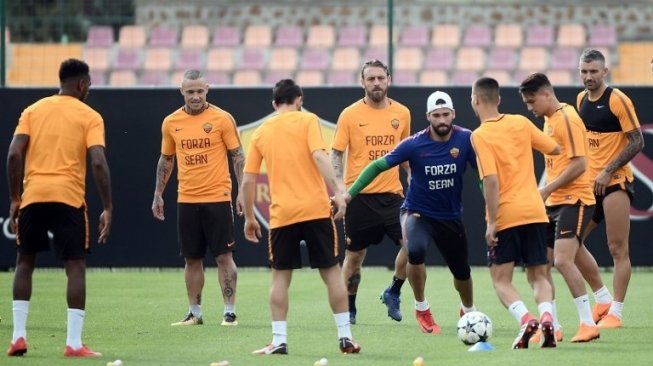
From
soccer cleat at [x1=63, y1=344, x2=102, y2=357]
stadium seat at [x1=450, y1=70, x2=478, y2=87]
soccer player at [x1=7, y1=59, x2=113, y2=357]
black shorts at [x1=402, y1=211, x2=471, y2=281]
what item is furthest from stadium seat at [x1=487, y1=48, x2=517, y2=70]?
soccer cleat at [x1=63, y1=344, x2=102, y2=357]

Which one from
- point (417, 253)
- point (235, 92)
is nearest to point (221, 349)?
point (417, 253)

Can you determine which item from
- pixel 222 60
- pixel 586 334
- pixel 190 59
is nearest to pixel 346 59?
pixel 222 60

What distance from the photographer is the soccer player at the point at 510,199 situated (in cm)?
1025

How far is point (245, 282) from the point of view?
1795 centimetres

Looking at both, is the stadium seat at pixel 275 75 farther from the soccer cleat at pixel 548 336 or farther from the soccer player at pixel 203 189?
the soccer cleat at pixel 548 336

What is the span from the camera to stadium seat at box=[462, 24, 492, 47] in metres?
24.7

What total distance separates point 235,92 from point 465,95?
3210 mm

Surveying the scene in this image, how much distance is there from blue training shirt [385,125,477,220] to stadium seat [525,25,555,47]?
1385 cm

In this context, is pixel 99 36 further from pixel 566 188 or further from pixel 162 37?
pixel 566 188

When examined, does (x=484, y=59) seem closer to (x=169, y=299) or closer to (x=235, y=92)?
(x=235, y=92)

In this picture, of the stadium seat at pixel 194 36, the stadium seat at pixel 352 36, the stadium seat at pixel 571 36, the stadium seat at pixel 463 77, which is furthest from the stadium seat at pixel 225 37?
the stadium seat at pixel 571 36

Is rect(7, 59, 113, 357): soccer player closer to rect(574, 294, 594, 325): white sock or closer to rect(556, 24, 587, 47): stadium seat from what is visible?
rect(574, 294, 594, 325): white sock

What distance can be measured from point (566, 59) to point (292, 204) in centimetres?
1438

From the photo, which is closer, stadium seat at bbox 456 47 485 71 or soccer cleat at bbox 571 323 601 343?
soccer cleat at bbox 571 323 601 343
